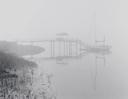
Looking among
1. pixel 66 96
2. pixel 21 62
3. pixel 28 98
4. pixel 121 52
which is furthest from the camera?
A: pixel 121 52

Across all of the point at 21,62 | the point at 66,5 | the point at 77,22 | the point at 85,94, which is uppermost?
the point at 66,5

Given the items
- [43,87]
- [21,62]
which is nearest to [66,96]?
[43,87]

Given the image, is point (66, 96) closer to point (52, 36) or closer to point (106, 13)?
point (52, 36)

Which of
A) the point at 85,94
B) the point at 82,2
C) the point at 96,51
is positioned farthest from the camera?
the point at 82,2

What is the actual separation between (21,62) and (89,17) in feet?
76.6

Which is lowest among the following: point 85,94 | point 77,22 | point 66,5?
point 85,94

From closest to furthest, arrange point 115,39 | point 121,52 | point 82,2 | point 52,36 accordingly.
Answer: point 121,52, point 52,36, point 115,39, point 82,2

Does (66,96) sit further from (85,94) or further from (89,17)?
(89,17)

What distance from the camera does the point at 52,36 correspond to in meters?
30.9

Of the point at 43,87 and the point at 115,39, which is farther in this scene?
the point at 115,39

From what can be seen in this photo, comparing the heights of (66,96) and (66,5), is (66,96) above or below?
below

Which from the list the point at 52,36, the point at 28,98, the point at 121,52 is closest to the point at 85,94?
the point at 28,98

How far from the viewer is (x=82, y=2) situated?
37219 mm

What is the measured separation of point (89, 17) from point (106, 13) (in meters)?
2.70
